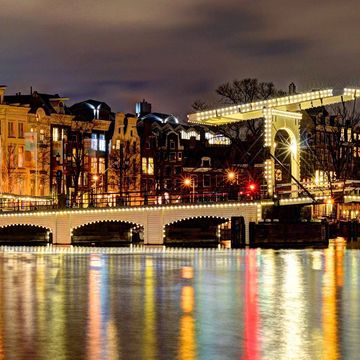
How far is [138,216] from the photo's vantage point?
204ft

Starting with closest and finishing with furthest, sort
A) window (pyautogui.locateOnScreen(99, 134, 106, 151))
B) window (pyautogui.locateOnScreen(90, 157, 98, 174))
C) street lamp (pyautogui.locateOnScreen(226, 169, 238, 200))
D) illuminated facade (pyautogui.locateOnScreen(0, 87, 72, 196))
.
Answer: street lamp (pyautogui.locateOnScreen(226, 169, 238, 200)) < illuminated facade (pyautogui.locateOnScreen(0, 87, 72, 196)) < window (pyautogui.locateOnScreen(90, 157, 98, 174)) < window (pyautogui.locateOnScreen(99, 134, 106, 151))

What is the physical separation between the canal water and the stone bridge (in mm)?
25717

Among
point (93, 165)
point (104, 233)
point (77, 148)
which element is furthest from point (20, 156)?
point (104, 233)

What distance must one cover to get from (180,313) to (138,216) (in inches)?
1720

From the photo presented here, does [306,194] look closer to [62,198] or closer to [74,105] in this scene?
[62,198]

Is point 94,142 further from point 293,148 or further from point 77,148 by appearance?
point 293,148

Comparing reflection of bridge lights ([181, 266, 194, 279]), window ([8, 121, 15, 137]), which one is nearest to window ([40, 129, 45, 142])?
window ([8, 121, 15, 137])

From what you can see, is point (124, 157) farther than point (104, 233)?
Yes

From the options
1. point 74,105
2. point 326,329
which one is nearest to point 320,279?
point 326,329

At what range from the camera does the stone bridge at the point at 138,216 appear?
Answer: 5785cm

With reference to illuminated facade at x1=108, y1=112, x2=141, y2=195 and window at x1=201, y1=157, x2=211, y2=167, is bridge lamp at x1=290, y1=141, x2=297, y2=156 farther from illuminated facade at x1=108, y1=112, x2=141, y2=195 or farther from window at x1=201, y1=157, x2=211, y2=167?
window at x1=201, y1=157, x2=211, y2=167

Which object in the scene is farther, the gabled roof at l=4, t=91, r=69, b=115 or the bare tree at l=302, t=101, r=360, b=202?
the gabled roof at l=4, t=91, r=69, b=115

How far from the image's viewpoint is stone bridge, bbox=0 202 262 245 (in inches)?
2278

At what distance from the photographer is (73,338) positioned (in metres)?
15.2
